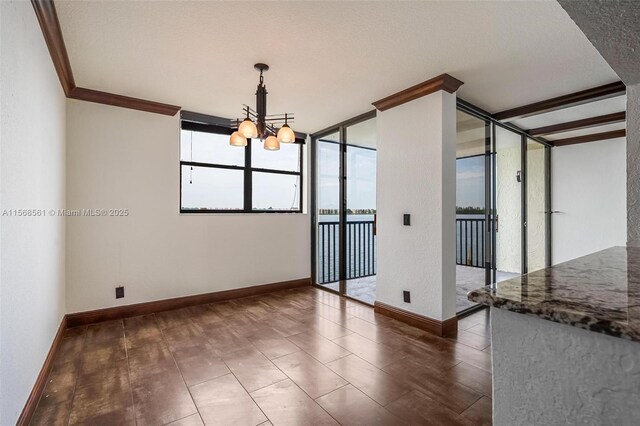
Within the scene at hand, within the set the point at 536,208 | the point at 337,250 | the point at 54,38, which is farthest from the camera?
the point at 536,208

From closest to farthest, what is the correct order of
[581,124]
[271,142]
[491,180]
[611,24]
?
1. [611,24]
2. [271,142]
3. [491,180]
4. [581,124]

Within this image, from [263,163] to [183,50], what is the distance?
2093 mm

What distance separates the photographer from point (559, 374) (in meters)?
0.57

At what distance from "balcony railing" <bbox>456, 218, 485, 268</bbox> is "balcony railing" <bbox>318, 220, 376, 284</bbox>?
4.56 ft

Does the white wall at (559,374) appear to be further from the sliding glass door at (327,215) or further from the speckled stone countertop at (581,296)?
the sliding glass door at (327,215)

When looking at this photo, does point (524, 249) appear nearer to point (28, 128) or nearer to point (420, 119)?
point (420, 119)

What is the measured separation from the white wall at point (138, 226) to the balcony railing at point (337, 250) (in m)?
1.06

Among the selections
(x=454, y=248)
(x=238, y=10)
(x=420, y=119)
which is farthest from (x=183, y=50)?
(x=454, y=248)

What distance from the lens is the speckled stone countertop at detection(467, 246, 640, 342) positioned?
1.65 feet

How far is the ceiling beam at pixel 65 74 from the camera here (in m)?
1.80

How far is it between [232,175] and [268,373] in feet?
8.74

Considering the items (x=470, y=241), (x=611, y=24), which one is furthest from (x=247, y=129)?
(x=470, y=241)

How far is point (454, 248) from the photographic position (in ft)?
9.49

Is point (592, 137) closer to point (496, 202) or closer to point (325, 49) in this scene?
point (496, 202)
